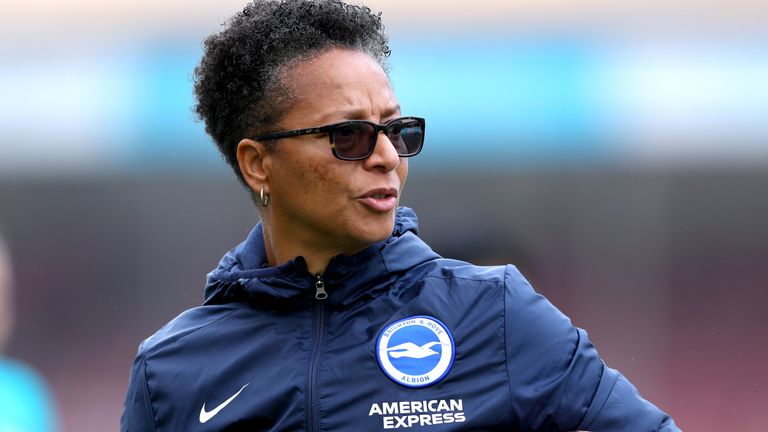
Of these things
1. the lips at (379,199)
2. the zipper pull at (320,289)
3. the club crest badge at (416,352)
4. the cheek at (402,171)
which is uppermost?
the cheek at (402,171)

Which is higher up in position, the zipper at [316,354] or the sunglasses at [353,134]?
the sunglasses at [353,134]

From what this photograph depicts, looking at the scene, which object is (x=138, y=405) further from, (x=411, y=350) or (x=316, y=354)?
(x=411, y=350)

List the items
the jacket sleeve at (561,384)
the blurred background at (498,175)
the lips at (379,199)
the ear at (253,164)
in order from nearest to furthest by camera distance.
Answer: the jacket sleeve at (561,384), the lips at (379,199), the ear at (253,164), the blurred background at (498,175)

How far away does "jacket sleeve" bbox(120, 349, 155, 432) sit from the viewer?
1751mm

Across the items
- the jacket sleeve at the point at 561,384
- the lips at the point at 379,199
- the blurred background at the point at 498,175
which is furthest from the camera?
the blurred background at the point at 498,175

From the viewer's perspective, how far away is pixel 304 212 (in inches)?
69.7

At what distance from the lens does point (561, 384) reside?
162cm

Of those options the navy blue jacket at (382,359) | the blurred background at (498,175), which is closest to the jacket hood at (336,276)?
the navy blue jacket at (382,359)

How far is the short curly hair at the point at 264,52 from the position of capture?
5.90 feet

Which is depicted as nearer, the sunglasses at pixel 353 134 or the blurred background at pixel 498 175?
the sunglasses at pixel 353 134

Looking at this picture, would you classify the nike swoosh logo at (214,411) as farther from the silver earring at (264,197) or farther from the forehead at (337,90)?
the forehead at (337,90)

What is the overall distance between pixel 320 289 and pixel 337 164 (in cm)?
20

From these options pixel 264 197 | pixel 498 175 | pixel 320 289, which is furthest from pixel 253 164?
pixel 498 175

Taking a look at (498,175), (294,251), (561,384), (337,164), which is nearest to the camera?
(561,384)
